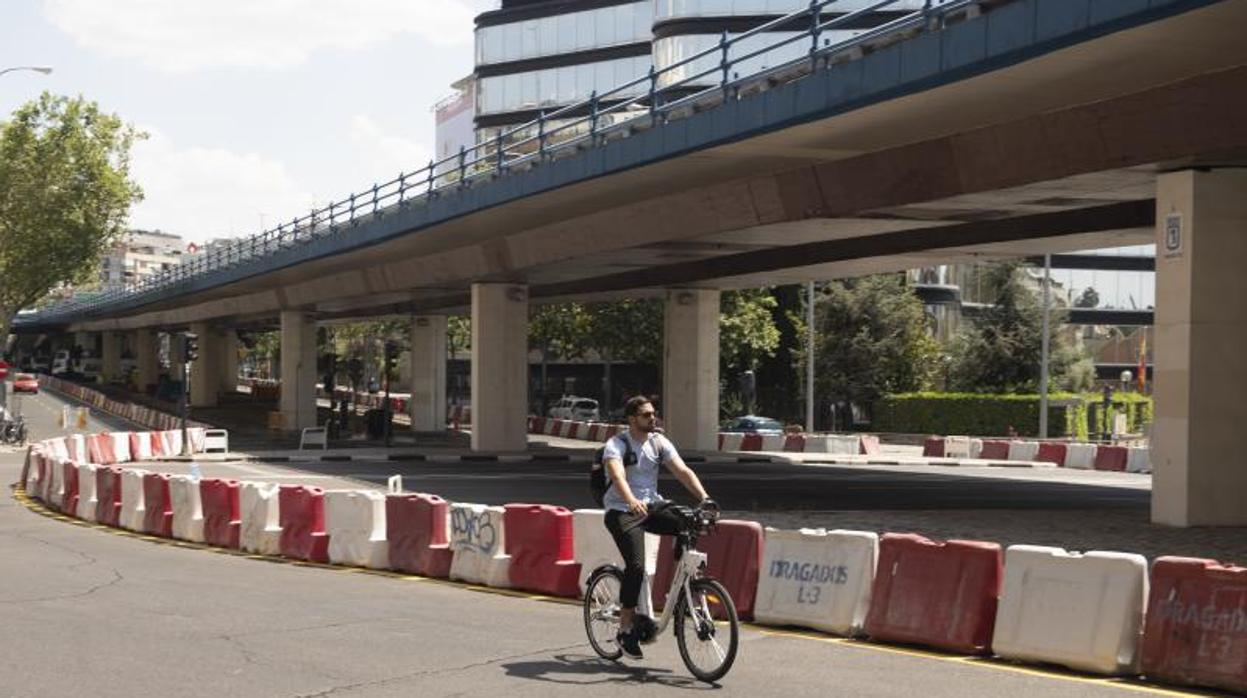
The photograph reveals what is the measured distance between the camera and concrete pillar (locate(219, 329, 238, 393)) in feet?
368

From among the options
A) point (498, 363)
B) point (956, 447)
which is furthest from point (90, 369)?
point (956, 447)

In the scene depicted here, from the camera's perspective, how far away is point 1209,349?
20719 mm

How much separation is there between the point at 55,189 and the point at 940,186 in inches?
3030

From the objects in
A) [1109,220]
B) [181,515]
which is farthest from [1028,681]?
[1109,220]

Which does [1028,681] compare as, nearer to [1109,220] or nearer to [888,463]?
[1109,220]

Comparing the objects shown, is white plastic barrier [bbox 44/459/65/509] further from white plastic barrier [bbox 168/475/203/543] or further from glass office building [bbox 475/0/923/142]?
glass office building [bbox 475/0/923/142]

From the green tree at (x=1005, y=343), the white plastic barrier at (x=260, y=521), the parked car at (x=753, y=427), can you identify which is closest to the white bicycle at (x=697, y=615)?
the white plastic barrier at (x=260, y=521)

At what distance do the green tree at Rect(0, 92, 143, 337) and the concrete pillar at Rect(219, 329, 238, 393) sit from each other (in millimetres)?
19783

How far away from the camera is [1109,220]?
28.3 metres

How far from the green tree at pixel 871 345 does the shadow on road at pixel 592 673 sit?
197 ft

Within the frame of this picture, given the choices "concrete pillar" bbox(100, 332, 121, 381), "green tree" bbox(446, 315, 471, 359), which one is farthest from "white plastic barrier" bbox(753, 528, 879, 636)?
"concrete pillar" bbox(100, 332, 121, 381)

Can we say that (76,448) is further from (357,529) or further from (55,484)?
(357,529)

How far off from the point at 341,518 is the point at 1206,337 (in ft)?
38.5

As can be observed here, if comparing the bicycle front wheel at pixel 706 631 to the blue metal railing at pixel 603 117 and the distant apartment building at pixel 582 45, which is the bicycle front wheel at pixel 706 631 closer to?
the blue metal railing at pixel 603 117
